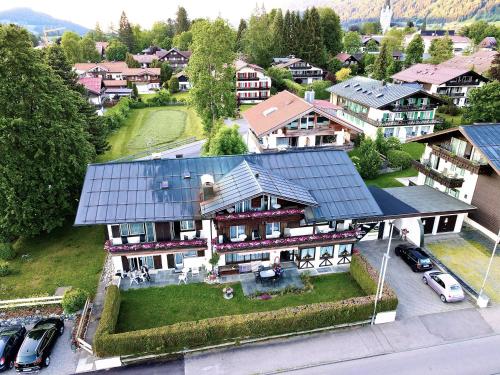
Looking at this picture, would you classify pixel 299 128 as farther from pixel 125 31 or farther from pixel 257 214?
pixel 125 31

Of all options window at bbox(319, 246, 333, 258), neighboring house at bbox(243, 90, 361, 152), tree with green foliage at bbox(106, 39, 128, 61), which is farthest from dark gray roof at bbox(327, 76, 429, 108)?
tree with green foliage at bbox(106, 39, 128, 61)

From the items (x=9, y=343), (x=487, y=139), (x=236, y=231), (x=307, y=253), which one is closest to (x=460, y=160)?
(x=487, y=139)

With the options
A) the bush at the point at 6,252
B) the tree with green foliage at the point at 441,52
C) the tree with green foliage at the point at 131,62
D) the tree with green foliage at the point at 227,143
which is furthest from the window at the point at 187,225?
the tree with green foliage at the point at 131,62

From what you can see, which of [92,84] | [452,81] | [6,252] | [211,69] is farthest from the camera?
[92,84]

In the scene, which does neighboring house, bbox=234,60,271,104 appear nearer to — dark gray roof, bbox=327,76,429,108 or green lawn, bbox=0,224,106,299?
dark gray roof, bbox=327,76,429,108

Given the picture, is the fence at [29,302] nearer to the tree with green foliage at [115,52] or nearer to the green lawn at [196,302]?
the green lawn at [196,302]

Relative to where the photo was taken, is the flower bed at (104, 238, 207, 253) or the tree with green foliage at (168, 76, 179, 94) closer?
the flower bed at (104, 238, 207, 253)
